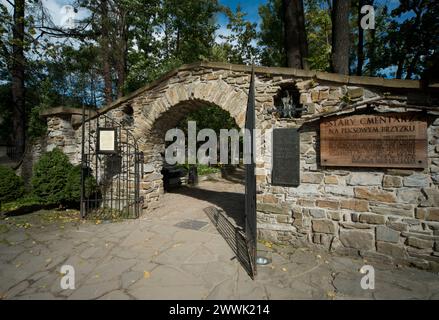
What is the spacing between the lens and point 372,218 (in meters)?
3.62

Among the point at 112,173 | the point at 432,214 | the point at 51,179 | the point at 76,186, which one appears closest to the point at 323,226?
the point at 432,214

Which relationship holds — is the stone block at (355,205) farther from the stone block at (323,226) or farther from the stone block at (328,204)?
the stone block at (323,226)

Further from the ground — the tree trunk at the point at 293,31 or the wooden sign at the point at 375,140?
the tree trunk at the point at 293,31

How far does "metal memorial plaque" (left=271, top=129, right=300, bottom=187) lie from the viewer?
4.12 meters

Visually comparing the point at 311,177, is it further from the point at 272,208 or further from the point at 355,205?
the point at 272,208

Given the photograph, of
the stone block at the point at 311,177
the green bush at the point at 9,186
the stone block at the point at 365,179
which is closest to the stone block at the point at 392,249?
the stone block at the point at 365,179

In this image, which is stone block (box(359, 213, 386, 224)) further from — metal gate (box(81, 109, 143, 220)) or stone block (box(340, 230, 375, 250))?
metal gate (box(81, 109, 143, 220))

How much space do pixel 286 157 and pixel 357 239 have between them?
168cm

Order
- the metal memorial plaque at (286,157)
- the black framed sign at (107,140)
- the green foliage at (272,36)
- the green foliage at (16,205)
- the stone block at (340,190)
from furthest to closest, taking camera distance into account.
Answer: the green foliage at (272,36) < the green foliage at (16,205) < the black framed sign at (107,140) < the metal memorial plaque at (286,157) < the stone block at (340,190)

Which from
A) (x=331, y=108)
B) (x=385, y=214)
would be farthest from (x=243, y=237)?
(x=331, y=108)

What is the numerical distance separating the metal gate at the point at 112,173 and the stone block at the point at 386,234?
495cm

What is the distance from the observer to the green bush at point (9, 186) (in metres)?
5.99

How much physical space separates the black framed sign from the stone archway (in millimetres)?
604
